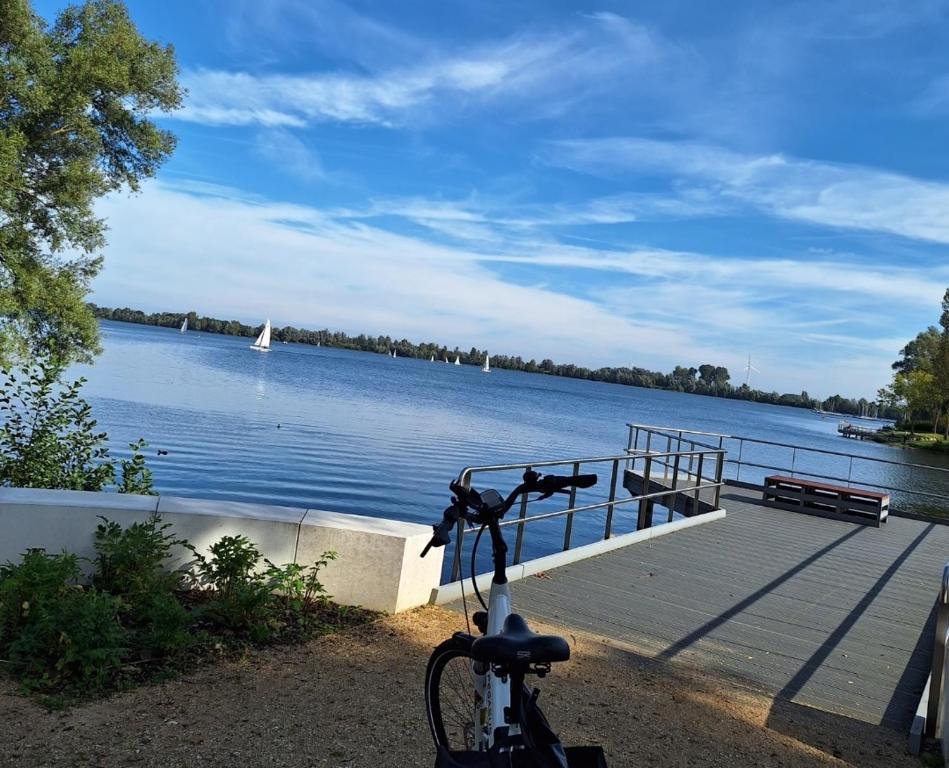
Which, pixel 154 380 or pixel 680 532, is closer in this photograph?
pixel 680 532

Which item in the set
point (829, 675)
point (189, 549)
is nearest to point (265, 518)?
point (189, 549)

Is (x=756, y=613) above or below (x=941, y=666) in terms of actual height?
below

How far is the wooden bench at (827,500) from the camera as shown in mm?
12805

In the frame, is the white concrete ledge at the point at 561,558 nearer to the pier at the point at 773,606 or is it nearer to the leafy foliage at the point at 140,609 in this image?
the pier at the point at 773,606

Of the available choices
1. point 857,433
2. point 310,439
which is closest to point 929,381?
point 857,433

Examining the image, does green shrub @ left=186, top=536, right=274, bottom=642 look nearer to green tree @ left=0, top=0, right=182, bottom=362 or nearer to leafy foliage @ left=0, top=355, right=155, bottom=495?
leafy foliage @ left=0, top=355, right=155, bottom=495

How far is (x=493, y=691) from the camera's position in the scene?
2598 millimetres

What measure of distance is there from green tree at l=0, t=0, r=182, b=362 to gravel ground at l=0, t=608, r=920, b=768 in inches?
571

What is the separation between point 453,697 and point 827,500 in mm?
11842

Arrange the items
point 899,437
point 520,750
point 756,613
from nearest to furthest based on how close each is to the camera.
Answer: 1. point 520,750
2. point 756,613
3. point 899,437

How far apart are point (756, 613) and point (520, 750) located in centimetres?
483

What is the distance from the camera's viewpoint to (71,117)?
1716 centimetres

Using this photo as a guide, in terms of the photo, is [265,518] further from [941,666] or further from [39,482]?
[941,666]

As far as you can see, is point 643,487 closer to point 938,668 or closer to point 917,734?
point 938,668
